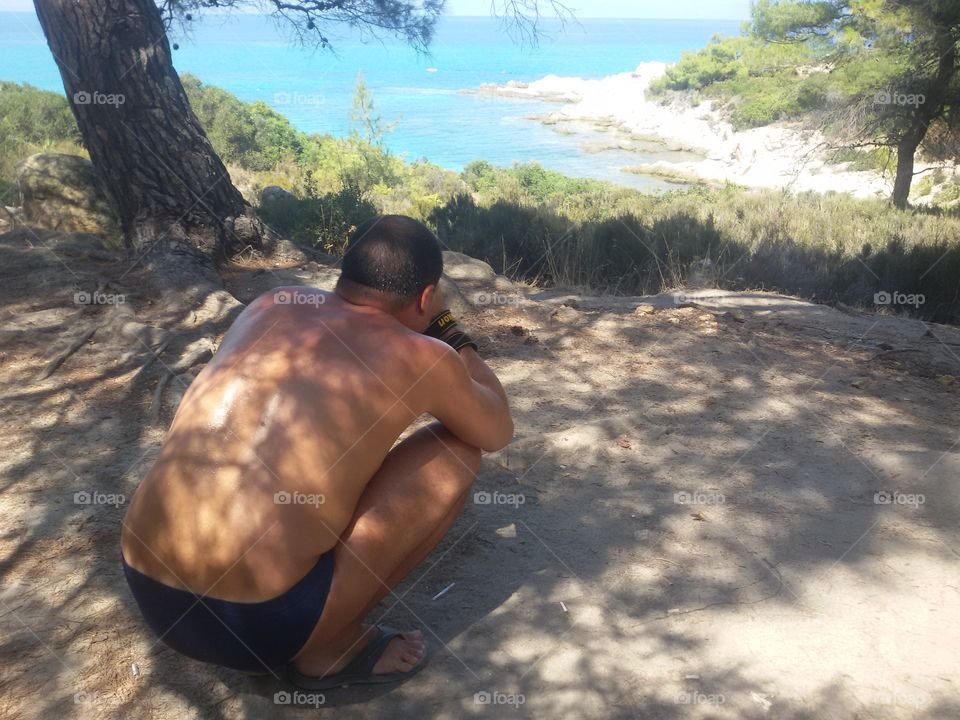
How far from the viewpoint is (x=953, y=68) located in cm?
1616

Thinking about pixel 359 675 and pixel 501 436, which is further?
pixel 501 436

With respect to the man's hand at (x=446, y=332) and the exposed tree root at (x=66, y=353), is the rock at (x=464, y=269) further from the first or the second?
the man's hand at (x=446, y=332)

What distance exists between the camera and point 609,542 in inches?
121

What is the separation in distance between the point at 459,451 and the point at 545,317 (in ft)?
11.7

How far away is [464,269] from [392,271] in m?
4.70

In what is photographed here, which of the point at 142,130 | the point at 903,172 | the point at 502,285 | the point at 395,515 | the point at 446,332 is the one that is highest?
the point at 142,130

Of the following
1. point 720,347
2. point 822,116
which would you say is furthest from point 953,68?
point 720,347

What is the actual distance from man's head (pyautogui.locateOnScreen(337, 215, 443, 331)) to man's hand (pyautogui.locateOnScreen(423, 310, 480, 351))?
253 millimetres

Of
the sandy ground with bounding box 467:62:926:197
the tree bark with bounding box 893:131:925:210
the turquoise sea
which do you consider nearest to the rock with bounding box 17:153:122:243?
the turquoise sea

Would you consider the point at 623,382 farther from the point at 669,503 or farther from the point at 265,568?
the point at 265,568

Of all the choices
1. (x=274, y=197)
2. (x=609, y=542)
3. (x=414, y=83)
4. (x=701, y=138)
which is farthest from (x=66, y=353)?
(x=414, y=83)

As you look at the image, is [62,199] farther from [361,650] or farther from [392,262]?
[361,650]

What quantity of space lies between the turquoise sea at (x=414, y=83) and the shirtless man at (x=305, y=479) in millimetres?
3708

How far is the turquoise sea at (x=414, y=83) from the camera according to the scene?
9039 millimetres
